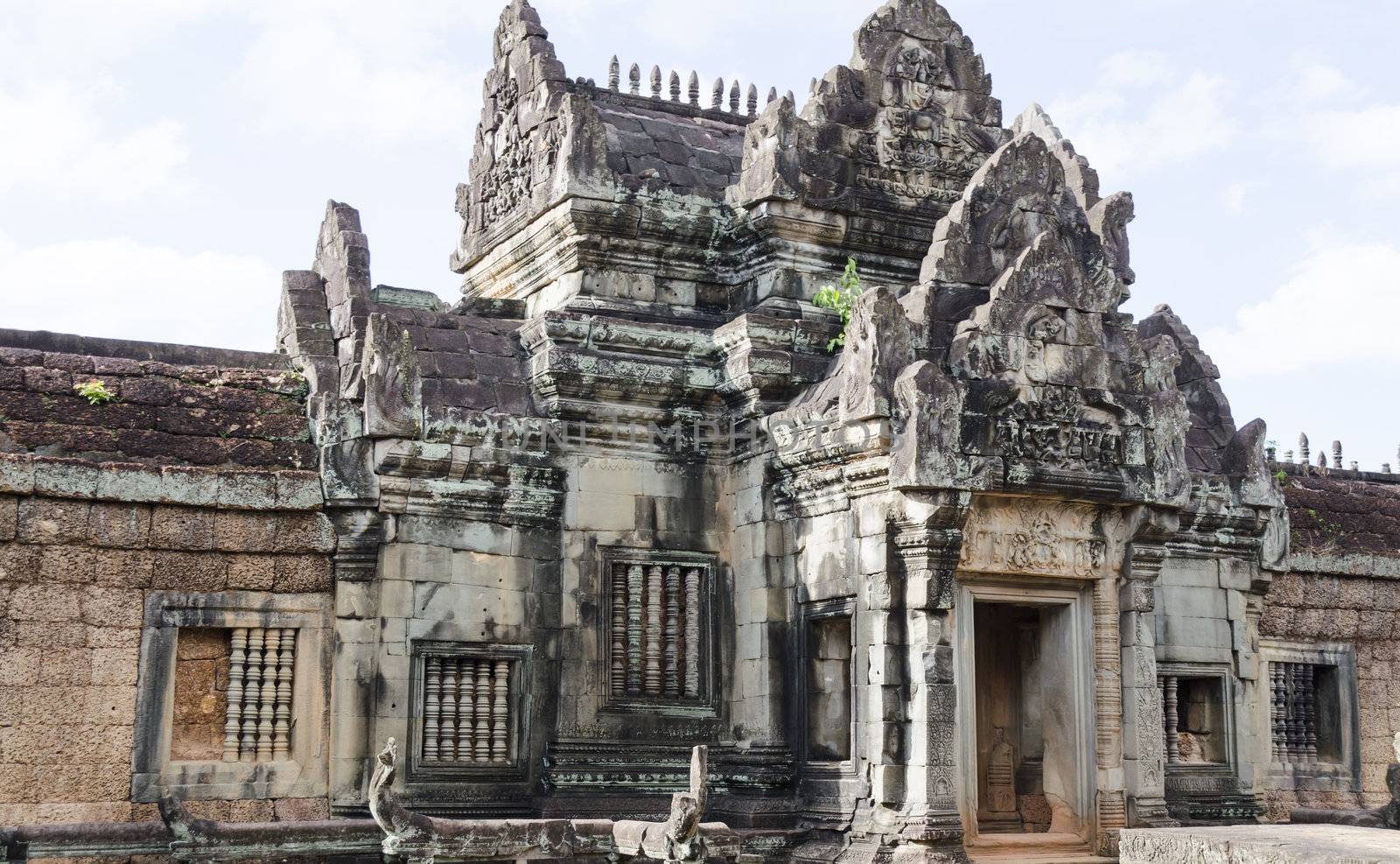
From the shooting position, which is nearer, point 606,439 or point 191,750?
point 191,750

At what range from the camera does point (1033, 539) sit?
13.2 metres

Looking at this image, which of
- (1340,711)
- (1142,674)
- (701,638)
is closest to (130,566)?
(701,638)

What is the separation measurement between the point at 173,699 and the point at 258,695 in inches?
24.1

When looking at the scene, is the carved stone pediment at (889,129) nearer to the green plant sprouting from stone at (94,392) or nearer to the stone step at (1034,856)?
the green plant sprouting from stone at (94,392)

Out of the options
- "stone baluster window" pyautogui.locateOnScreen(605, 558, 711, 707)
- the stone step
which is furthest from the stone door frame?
"stone baluster window" pyautogui.locateOnScreen(605, 558, 711, 707)

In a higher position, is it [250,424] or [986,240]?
[986,240]

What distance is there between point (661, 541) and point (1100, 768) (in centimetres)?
388

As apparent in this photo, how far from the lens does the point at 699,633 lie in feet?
47.1

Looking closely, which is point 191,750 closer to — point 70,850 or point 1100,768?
point 70,850

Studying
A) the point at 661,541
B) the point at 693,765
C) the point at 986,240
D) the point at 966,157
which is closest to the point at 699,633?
the point at 661,541

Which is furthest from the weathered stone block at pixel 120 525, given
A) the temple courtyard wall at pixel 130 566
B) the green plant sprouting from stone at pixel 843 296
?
the green plant sprouting from stone at pixel 843 296

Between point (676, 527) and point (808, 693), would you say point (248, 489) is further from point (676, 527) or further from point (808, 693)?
point (808, 693)

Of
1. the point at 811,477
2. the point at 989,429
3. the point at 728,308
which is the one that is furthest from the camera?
the point at 728,308

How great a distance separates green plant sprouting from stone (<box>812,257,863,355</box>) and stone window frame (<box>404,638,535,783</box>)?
3.60 m
